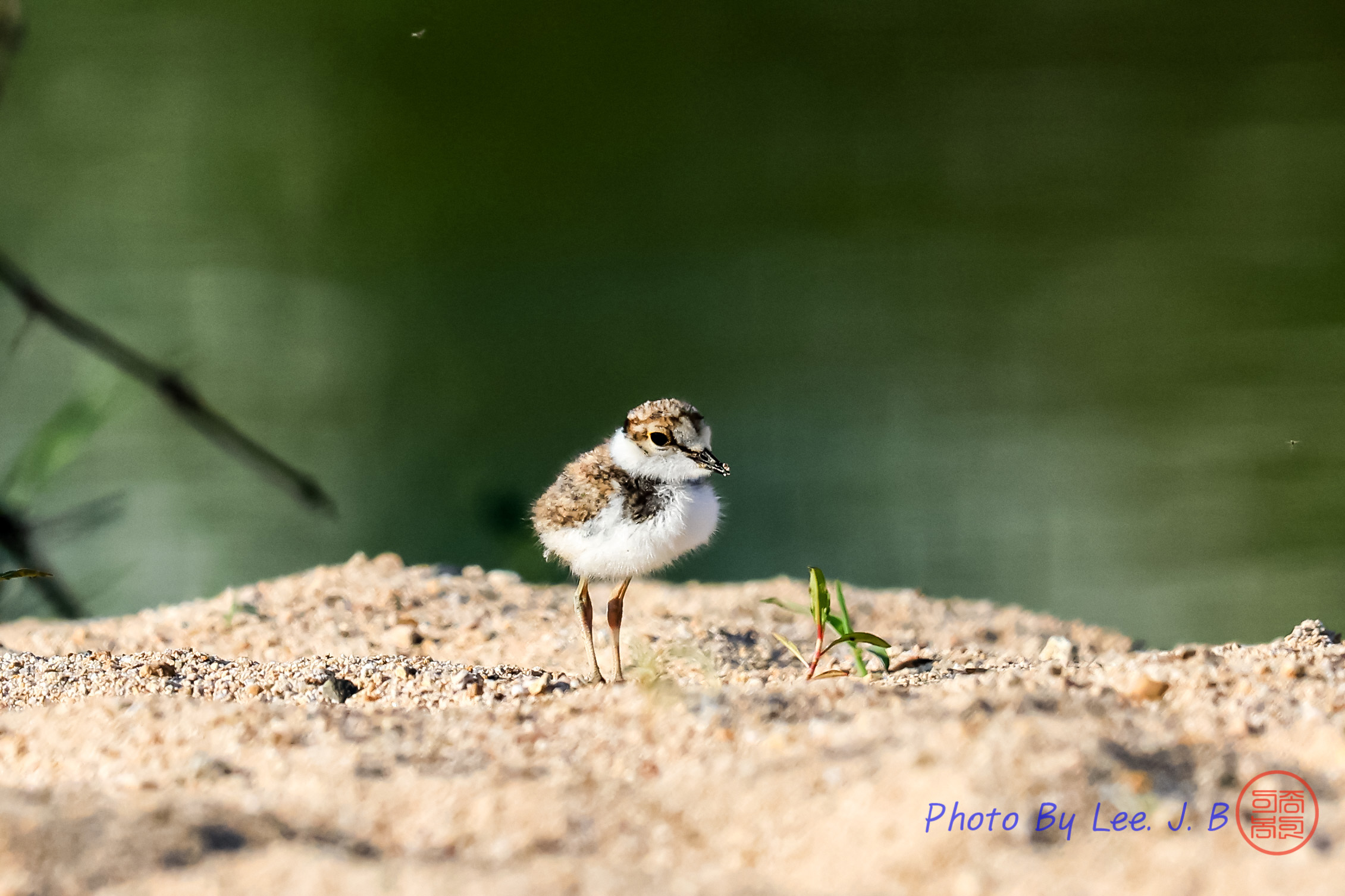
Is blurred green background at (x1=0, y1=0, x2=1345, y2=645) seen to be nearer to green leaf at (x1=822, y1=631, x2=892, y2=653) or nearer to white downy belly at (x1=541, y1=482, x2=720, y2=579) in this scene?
white downy belly at (x1=541, y1=482, x2=720, y2=579)

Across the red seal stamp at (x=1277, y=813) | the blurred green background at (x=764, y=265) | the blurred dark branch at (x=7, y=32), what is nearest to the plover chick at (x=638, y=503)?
the blurred green background at (x=764, y=265)

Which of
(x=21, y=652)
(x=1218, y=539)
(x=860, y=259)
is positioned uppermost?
(x=860, y=259)

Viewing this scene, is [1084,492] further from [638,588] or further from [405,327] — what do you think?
[405,327]

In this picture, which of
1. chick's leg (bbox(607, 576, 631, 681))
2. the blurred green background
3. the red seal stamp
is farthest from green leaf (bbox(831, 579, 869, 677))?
the blurred green background

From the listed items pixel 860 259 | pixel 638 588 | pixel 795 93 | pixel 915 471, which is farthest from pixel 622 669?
pixel 795 93

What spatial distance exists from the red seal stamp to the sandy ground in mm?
20

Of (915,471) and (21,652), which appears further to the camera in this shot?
(915,471)

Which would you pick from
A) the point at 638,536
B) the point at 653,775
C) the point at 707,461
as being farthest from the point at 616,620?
the point at 653,775

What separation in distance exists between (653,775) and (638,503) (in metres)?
0.99

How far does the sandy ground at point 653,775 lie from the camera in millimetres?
1391

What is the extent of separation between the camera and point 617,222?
3.97 metres

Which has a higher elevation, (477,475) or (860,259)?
(860,259)

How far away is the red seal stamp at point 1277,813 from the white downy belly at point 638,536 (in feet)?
4.35

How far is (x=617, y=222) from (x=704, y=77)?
23.1 inches
